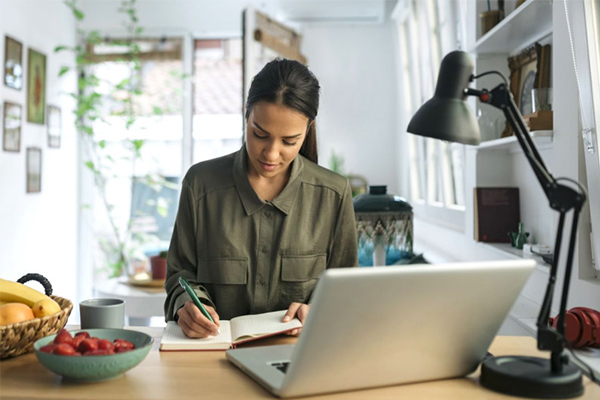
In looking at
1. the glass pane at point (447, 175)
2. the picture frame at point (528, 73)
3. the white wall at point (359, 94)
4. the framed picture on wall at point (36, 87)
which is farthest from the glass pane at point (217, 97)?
the picture frame at point (528, 73)

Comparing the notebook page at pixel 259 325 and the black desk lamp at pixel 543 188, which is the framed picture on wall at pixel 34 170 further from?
the black desk lamp at pixel 543 188

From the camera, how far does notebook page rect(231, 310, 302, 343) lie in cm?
144

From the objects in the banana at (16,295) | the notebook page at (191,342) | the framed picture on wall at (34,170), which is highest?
the framed picture on wall at (34,170)

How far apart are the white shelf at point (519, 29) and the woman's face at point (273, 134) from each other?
0.90 meters

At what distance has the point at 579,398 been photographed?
108 cm

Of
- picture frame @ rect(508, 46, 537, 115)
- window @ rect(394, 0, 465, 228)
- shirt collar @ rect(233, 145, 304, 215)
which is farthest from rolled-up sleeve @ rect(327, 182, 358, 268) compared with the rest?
window @ rect(394, 0, 465, 228)

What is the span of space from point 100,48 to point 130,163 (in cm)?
98

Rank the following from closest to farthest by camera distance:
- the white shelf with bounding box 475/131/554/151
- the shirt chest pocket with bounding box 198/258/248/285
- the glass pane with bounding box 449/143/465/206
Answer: the shirt chest pocket with bounding box 198/258/248/285, the white shelf with bounding box 475/131/554/151, the glass pane with bounding box 449/143/465/206

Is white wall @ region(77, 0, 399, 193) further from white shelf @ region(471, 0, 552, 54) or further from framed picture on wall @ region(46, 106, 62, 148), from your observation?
white shelf @ region(471, 0, 552, 54)

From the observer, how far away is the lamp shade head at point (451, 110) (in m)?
1.13

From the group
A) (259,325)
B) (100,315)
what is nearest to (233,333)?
(259,325)

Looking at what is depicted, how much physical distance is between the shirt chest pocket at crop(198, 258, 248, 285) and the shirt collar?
5.2 inches

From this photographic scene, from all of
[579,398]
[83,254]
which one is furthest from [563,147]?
[83,254]

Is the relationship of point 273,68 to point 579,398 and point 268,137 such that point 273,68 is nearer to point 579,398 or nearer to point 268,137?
point 268,137
